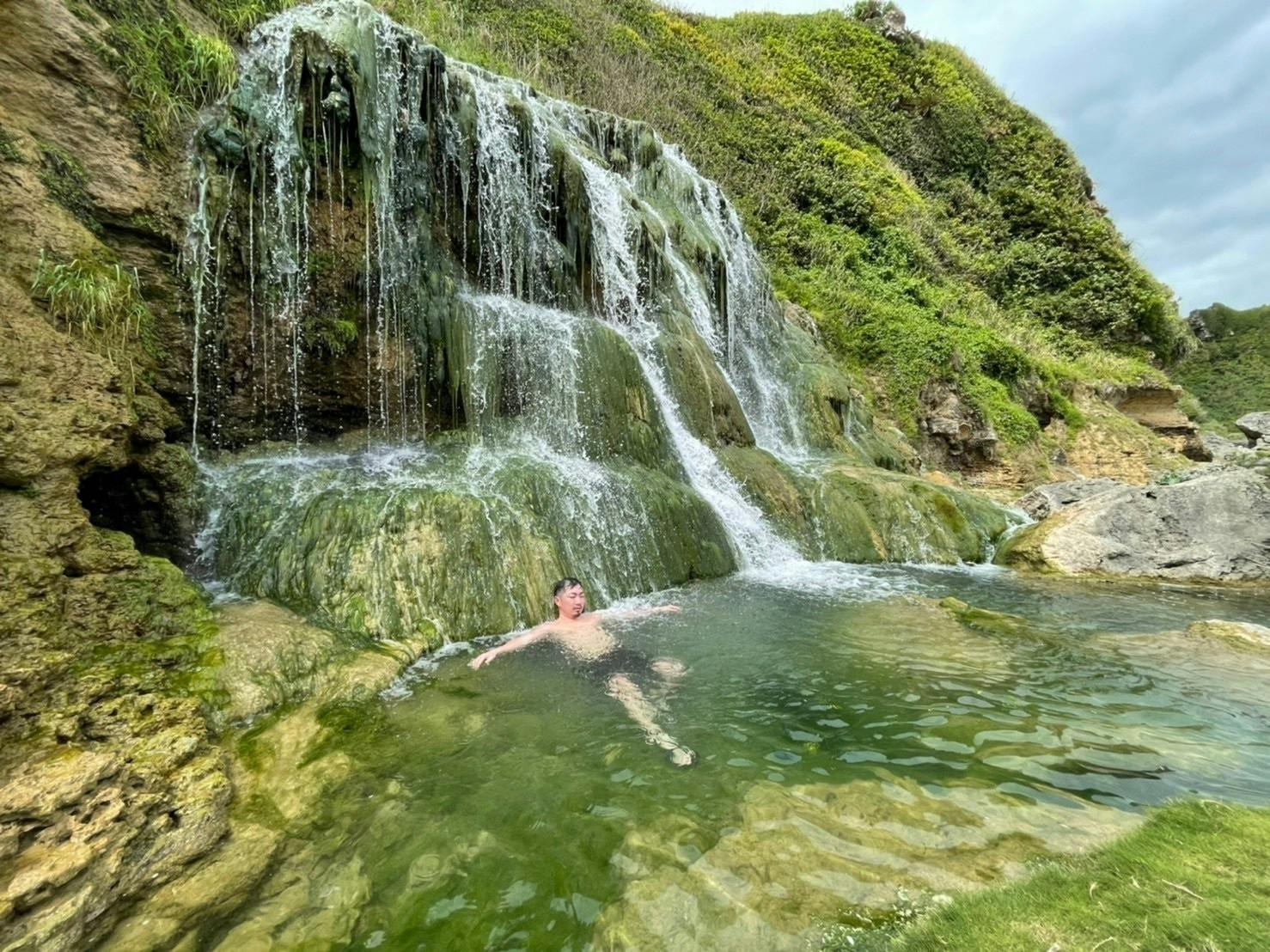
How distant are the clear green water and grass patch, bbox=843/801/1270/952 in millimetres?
187

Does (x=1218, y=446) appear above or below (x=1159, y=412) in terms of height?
below

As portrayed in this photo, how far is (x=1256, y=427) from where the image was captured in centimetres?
2352

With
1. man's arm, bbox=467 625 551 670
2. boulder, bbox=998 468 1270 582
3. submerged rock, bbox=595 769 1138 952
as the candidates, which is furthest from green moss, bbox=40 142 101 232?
boulder, bbox=998 468 1270 582

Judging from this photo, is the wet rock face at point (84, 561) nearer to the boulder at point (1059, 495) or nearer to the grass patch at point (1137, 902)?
the grass patch at point (1137, 902)

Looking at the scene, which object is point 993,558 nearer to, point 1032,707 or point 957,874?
point 1032,707

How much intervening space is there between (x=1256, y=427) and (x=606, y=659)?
3165cm

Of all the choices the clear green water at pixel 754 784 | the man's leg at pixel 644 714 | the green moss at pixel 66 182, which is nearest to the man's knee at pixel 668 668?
the clear green water at pixel 754 784

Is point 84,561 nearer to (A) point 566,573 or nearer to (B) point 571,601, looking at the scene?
(B) point 571,601

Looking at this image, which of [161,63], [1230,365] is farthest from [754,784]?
[1230,365]

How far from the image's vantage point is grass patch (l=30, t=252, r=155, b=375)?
440cm

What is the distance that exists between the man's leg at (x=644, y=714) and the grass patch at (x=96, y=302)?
14.4ft

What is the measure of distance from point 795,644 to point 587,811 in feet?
9.50

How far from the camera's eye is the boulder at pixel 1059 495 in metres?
12.1

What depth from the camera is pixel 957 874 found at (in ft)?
7.28
